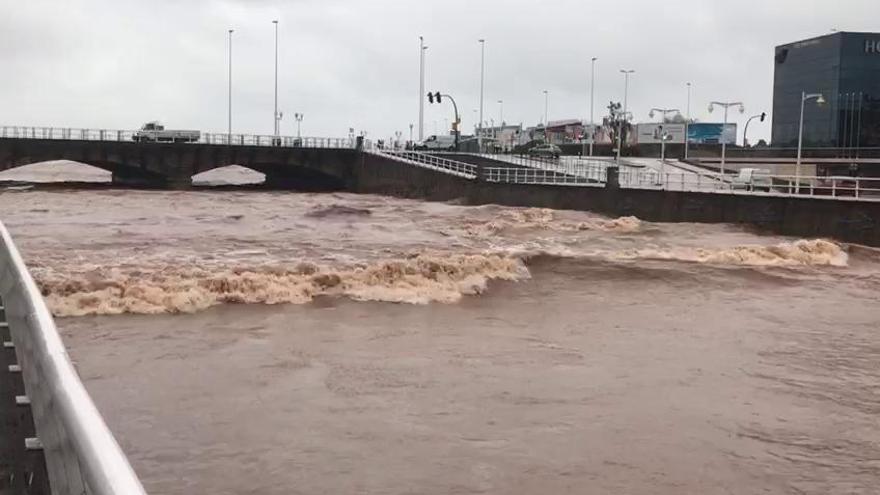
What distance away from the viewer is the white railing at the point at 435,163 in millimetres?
65150

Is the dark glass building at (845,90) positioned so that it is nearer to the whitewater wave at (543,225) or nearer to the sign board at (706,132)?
the sign board at (706,132)

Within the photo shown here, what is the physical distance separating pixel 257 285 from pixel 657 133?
341 feet

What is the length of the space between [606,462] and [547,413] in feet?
6.20

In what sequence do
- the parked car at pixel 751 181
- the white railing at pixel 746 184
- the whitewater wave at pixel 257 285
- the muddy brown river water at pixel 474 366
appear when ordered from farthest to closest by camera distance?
the parked car at pixel 751 181, the white railing at pixel 746 184, the whitewater wave at pixel 257 285, the muddy brown river water at pixel 474 366

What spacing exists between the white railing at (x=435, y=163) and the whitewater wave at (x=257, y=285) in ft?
120

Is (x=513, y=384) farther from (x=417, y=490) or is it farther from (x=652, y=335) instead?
(x=652, y=335)

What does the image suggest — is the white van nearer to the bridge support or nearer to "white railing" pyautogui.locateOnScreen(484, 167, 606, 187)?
the bridge support

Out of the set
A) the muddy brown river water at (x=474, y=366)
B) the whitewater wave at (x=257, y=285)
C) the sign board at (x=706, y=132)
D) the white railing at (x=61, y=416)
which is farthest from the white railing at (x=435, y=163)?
the white railing at (x=61, y=416)

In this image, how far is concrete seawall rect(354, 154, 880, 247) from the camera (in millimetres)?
37344

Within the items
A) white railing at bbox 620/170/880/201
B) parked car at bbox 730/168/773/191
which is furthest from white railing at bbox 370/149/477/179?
parked car at bbox 730/168/773/191

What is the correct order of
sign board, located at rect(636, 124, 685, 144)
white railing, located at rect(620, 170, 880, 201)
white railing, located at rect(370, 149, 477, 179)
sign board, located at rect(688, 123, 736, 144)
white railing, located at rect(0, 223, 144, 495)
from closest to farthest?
white railing, located at rect(0, 223, 144, 495) → white railing, located at rect(620, 170, 880, 201) → white railing, located at rect(370, 149, 477, 179) → sign board, located at rect(688, 123, 736, 144) → sign board, located at rect(636, 124, 685, 144)

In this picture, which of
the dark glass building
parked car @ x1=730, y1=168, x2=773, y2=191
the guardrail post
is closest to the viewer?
parked car @ x1=730, y1=168, x2=773, y2=191

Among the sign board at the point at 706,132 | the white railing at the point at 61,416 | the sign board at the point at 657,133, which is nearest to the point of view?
the white railing at the point at 61,416

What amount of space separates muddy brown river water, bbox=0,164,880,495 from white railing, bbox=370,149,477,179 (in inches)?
1261
